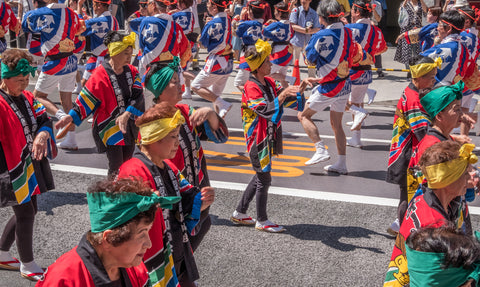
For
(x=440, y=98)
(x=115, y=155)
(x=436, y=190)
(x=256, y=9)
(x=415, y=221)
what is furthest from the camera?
(x=256, y=9)

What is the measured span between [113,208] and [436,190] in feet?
6.38

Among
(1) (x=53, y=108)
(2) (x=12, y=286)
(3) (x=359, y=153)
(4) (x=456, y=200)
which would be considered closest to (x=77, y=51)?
(1) (x=53, y=108)

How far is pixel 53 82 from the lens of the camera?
9.26m

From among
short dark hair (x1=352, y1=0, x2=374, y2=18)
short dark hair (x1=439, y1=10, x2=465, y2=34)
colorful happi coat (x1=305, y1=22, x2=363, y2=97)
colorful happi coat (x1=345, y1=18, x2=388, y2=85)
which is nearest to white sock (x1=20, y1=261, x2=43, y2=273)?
colorful happi coat (x1=305, y1=22, x2=363, y2=97)

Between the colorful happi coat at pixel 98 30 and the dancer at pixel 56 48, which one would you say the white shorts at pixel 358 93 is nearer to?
the colorful happi coat at pixel 98 30

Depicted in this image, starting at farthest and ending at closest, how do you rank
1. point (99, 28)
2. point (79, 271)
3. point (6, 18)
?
point (6, 18) → point (99, 28) → point (79, 271)

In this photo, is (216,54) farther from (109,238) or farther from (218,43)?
(109,238)

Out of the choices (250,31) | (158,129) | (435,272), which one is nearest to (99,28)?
(250,31)

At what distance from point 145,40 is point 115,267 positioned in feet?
24.8

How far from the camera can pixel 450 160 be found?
358 cm

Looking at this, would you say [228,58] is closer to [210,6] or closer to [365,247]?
[210,6]

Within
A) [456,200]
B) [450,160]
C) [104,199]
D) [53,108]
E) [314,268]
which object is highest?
[104,199]

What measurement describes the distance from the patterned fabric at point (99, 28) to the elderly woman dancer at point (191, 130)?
605 centimetres

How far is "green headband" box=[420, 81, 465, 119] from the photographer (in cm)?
471
